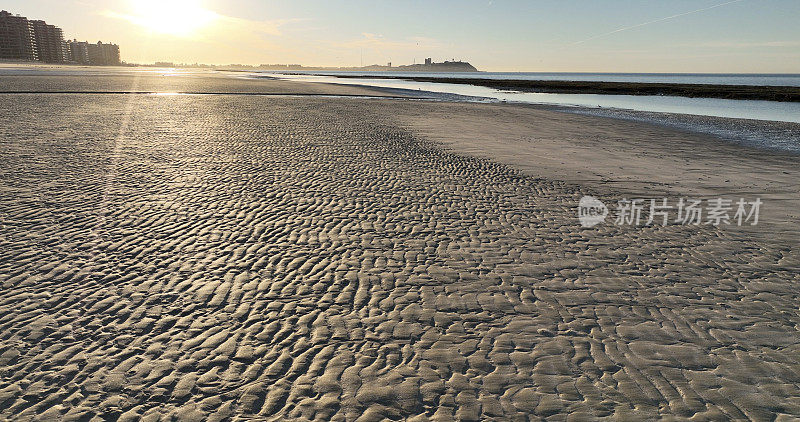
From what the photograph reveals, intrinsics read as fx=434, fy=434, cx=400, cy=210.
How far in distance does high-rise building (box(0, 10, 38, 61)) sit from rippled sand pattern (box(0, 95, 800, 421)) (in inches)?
9416

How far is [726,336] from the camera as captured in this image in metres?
5.36

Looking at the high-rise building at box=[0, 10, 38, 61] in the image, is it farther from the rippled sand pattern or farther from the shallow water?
the rippled sand pattern

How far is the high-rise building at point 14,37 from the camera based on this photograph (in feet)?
593

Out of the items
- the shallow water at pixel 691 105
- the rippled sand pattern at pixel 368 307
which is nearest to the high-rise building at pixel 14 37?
the shallow water at pixel 691 105

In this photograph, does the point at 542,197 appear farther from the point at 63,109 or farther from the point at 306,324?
the point at 63,109

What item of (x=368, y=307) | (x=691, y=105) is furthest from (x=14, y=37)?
(x=368, y=307)

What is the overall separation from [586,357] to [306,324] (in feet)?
10.9

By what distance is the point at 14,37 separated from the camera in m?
184

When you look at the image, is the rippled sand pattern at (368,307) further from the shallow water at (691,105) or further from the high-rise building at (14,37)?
the high-rise building at (14,37)

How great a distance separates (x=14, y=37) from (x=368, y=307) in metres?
253

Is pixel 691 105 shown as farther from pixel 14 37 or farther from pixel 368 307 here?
pixel 14 37

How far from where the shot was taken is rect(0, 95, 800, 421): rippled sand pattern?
4.23 meters

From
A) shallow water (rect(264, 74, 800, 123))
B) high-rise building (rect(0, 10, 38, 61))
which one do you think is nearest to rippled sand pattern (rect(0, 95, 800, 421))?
shallow water (rect(264, 74, 800, 123))

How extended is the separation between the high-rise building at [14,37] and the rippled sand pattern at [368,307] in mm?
239169
